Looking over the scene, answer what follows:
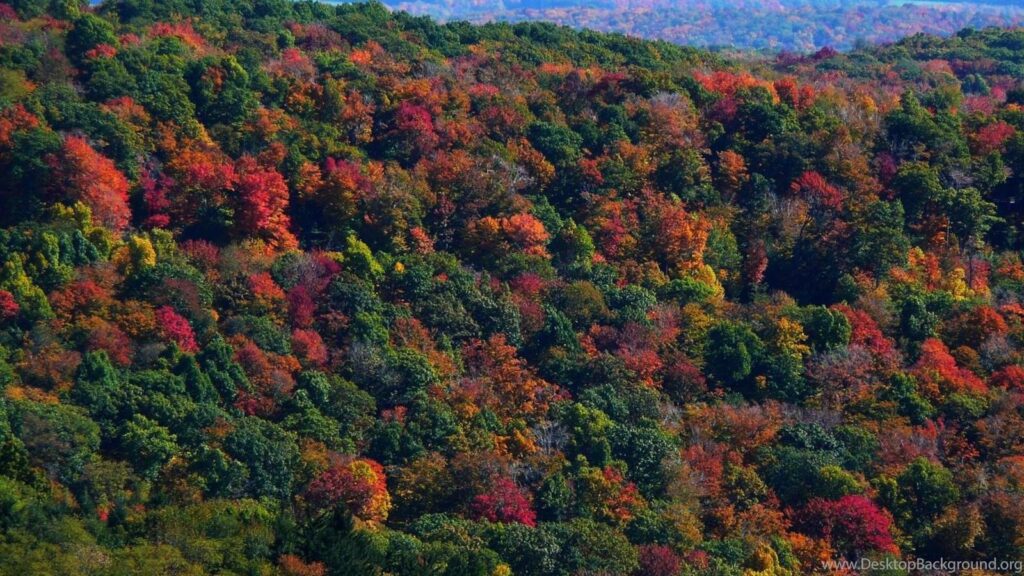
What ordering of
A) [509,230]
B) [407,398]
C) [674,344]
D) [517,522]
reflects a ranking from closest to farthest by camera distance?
[517,522] → [407,398] → [674,344] → [509,230]

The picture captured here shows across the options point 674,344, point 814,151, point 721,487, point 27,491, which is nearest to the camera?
point 27,491

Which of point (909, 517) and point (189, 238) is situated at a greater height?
point (189, 238)

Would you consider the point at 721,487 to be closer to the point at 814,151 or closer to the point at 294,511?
the point at 294,511

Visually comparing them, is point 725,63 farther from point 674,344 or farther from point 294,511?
point 294,511

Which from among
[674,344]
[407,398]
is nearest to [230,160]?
[407,398]

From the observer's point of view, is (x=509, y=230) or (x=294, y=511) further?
(x=509, y=230)

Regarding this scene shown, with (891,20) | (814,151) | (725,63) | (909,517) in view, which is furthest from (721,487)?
(891,20)
